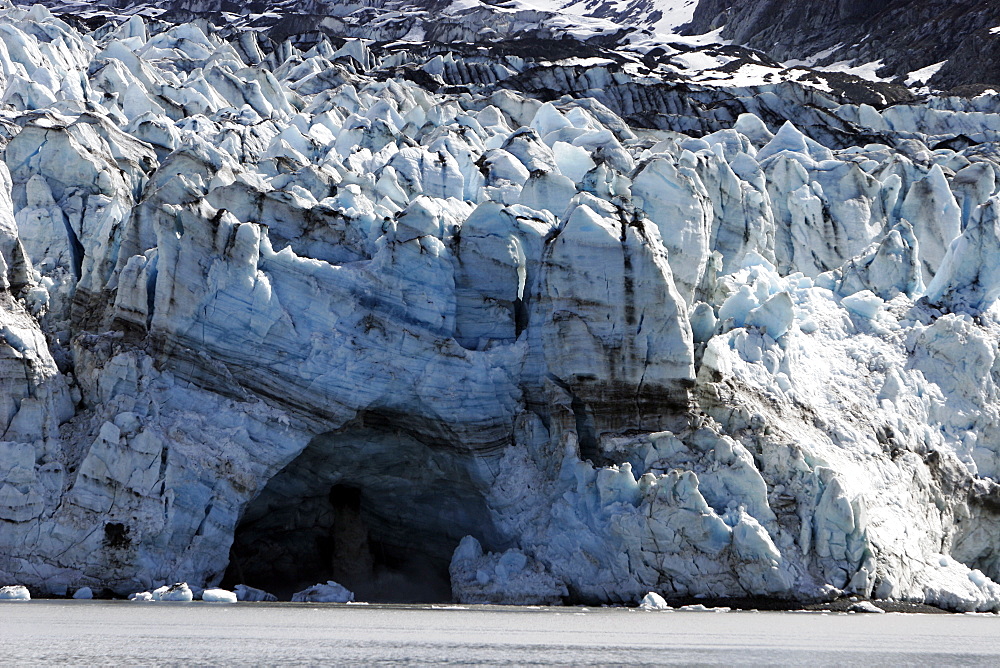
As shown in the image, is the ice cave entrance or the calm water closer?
the calm water

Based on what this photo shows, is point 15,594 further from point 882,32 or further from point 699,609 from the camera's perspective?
point 882,32

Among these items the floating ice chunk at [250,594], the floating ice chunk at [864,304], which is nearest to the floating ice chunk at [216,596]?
the floating ice chunk at [250,594]

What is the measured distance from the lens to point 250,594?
93.7 ft

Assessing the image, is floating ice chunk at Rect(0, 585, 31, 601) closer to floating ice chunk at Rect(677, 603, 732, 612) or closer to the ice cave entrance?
the ice cave entrance

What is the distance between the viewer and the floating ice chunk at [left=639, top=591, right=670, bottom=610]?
2662cm

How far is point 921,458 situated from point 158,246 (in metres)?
18.2

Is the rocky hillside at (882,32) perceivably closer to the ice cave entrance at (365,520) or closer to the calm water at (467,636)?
the ice cave entrance at (365,520)

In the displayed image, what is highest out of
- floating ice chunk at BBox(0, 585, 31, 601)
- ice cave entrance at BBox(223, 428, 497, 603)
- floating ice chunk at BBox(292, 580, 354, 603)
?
ice cave entrance at BBox(223, 428, 497, 603)

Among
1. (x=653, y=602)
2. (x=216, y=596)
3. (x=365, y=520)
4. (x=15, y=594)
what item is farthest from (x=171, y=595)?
(x=653, y=602)

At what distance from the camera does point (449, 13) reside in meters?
104

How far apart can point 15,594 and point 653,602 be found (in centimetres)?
1280

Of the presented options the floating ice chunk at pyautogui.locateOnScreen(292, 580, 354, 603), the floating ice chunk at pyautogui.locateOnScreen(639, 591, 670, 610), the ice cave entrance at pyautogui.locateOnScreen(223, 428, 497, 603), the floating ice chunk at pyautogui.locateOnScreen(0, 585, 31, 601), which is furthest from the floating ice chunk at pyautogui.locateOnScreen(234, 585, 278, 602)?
the floating ice chunk at pyautogui.locateOnScreen(639, 591, 670, 610)

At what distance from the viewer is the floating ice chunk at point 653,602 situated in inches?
1048

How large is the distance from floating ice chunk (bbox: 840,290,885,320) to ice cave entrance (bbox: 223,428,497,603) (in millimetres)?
10881
